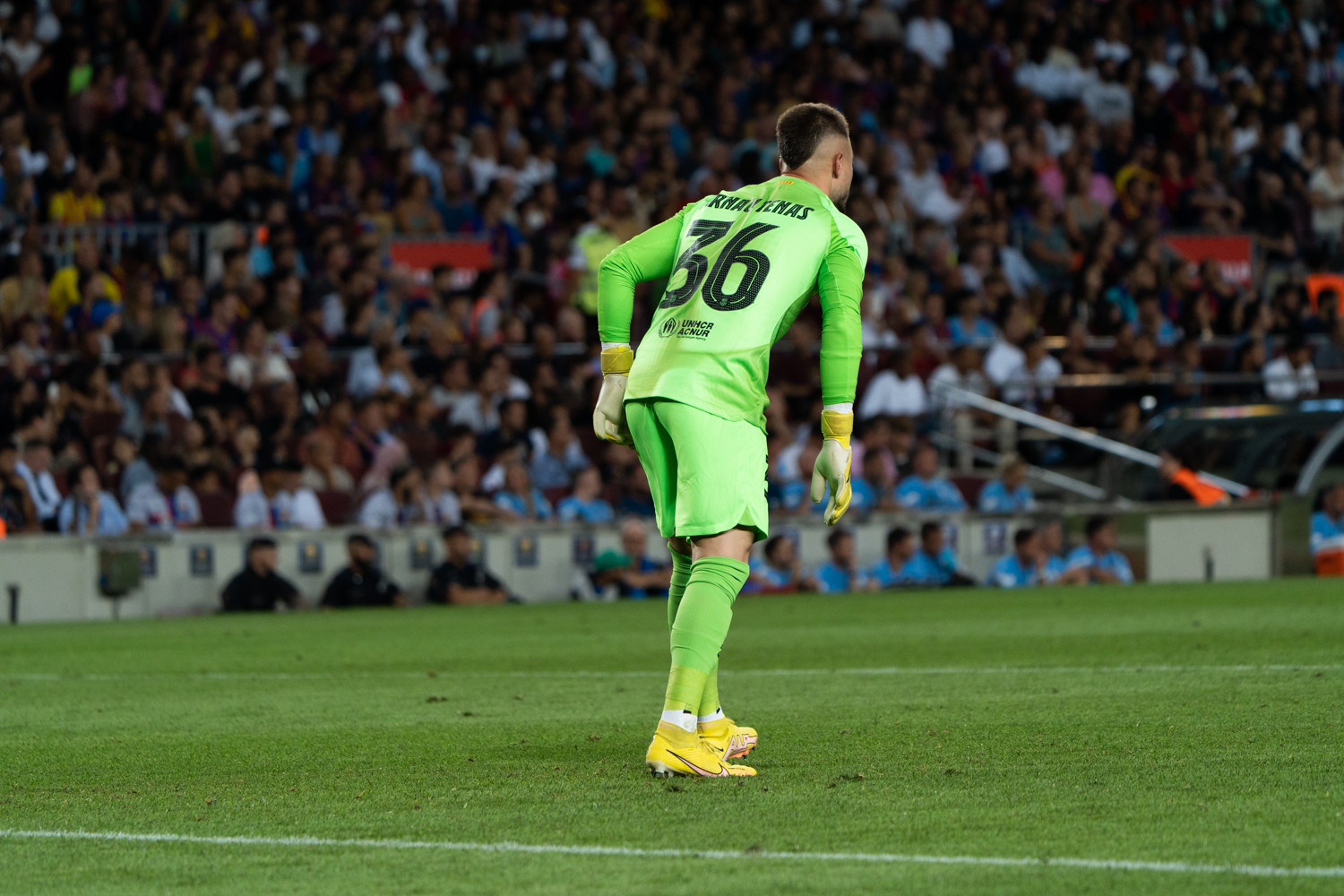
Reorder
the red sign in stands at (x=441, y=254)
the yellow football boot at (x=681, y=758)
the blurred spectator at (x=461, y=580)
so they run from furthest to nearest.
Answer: the red sign in stands at (x=441, y=254) → the blurred spectator at (x=461, y=580) → the yellow football boot at (x=681, y=758)

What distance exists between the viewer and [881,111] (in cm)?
2347

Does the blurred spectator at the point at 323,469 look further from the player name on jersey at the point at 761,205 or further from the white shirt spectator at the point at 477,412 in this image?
the player name on jersey at the point at 761,205

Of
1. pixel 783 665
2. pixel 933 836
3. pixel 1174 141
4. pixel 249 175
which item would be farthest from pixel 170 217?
pixel 933 836

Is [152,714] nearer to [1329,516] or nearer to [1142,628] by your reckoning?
[1142,628]

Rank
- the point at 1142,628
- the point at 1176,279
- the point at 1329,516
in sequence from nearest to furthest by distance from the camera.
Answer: the point at 1142,628, the point at 1329,516, the point at 1176,279

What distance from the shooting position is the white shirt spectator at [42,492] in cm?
1558

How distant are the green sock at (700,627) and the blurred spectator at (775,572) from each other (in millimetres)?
10818

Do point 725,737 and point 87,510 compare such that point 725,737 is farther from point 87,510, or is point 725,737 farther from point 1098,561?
point 1098,561

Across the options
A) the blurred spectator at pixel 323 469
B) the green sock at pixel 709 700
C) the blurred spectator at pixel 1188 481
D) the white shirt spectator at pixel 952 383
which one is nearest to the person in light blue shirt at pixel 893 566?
the white shirt spectator at pixel 952 383

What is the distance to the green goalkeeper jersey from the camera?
18.8 ft

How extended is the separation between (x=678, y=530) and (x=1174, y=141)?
20.6 meters

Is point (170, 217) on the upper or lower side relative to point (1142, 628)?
upper

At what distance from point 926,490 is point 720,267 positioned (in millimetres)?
11840

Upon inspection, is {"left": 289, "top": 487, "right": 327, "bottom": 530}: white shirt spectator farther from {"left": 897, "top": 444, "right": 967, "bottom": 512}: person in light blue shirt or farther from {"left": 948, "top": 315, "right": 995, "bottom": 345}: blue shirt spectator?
{"left": 948, "top": 315, "right": 995, "bottom": 345}: blue shirt spectator
